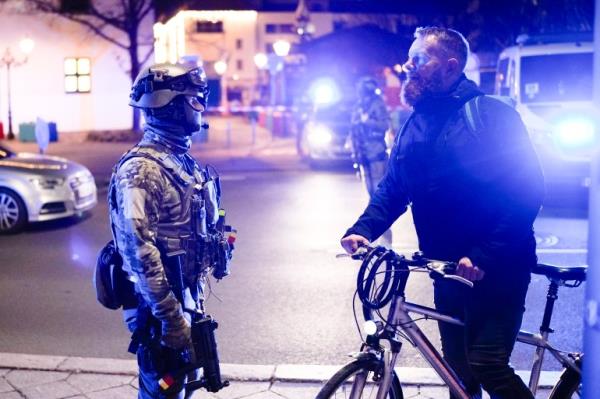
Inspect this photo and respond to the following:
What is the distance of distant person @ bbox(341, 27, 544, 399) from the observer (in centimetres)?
332

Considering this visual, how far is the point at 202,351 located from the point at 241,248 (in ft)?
19.7

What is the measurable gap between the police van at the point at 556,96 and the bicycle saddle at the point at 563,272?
8661mm

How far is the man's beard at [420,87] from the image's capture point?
11.4 feet

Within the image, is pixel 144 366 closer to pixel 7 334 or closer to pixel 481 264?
pixel 481 264

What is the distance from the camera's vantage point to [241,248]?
9.38m

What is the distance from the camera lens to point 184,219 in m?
3.46

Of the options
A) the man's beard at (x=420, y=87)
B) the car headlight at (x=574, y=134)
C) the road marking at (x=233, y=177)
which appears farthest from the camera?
the road marking at (x=233, y=177)

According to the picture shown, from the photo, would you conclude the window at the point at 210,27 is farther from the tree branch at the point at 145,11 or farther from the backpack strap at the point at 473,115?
the backpack strap at the point at 473,115

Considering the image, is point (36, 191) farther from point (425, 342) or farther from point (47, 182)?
point (425, 342)

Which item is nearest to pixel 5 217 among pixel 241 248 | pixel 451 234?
pixel 241 248

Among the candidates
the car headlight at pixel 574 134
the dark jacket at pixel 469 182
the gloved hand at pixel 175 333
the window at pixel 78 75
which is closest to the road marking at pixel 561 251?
the car headlight at pixel 574 134

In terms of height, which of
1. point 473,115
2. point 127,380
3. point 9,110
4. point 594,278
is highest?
point 473,115

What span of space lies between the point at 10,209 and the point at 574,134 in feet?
26.3

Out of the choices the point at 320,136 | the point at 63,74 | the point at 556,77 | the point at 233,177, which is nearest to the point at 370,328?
the point at 556,77
